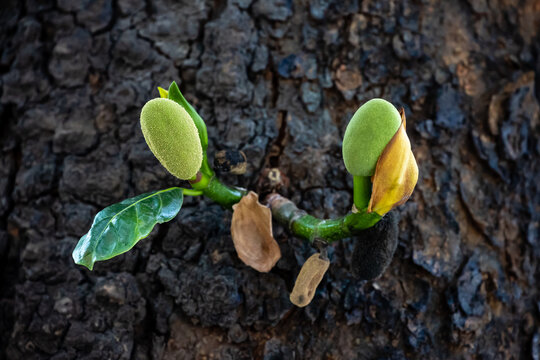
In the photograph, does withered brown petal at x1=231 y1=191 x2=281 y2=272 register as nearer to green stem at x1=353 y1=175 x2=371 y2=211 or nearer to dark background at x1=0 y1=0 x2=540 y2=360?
dark background at x1=0 y1=0 x2=540 y2=360

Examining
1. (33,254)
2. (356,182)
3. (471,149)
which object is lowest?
(33,254)

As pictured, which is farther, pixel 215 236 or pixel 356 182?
pixel 215 236

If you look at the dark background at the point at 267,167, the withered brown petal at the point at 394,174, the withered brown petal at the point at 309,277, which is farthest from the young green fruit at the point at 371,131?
the dark background at the point at 267,167

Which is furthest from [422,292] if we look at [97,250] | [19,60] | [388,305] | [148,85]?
[19,60]

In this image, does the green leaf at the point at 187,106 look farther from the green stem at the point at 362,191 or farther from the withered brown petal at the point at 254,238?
the green stem at the point at 362,191

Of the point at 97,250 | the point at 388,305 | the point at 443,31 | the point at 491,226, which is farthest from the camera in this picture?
the point at 443,31

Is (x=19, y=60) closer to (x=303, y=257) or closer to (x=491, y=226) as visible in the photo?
(x=303, y=257)

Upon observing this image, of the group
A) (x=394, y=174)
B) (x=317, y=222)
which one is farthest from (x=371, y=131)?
(x=317, y=222)

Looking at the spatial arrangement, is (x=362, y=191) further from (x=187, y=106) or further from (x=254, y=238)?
(x=187, y=106)
